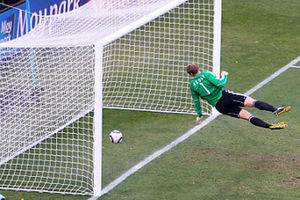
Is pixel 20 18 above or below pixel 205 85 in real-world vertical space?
above

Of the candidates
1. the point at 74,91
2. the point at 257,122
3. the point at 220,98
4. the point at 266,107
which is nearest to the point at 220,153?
the point at 257,122

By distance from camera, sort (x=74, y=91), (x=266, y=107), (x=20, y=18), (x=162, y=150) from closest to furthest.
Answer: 1. (x=266, y=107)
2. (x=162, y=150)
3. (x=74, y=91)
4. (x=20, y=18)

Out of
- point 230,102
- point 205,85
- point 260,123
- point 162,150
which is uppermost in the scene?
point 205,85

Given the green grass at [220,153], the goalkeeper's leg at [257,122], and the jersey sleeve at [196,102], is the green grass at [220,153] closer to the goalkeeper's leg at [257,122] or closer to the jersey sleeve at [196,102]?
the goalkeeper's leg at [257,122]

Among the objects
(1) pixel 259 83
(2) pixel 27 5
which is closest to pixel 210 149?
(1) pixel 259 83

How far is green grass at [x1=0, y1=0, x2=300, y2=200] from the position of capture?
12.0 metres

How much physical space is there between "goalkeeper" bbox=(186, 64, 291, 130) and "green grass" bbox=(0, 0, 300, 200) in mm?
665

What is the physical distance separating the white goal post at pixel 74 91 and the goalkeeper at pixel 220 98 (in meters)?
1.36

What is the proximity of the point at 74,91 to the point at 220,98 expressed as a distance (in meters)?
2.99

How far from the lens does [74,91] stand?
14648mm

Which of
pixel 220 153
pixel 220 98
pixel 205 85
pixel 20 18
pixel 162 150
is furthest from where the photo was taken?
pixel 20 18

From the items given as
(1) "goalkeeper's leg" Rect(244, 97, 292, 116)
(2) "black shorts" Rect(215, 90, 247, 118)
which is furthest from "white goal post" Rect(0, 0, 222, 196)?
(1) "goalkeeper's leg" Rect(244, 97, 292, 116)

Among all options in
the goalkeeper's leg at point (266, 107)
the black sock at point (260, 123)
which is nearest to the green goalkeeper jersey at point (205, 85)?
the goalkeeper's leg at point (266, 107)

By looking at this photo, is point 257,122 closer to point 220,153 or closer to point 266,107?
point 266,107
